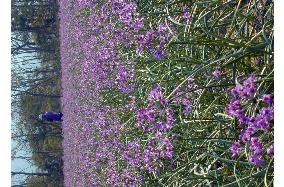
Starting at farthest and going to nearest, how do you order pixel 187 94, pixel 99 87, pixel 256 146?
pixel 99 87 → pixel 187 94 → pixel 256 146

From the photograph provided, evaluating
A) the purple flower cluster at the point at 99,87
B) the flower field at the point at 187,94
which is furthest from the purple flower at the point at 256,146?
the purple flower cluster at the point at 99,87

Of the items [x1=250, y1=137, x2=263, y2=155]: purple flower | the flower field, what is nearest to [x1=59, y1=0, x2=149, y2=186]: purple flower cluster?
the flower field

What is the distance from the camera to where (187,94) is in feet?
10.9

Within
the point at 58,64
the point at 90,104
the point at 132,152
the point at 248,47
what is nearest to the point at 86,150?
the point at 90,104

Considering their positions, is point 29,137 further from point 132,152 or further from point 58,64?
point 132,152

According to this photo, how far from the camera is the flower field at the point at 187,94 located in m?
2.32

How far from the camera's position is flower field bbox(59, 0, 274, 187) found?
2.32 metres

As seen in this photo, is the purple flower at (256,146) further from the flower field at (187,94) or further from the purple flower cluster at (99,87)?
the purple flower cluster at (99,87)

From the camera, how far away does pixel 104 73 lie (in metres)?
5.60

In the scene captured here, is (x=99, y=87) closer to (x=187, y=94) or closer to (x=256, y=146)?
(x=187, y=94)

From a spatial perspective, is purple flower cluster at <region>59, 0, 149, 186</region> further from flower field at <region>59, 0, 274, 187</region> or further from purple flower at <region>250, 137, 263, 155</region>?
purple flower at <region>250, 137, 263, 155</region>

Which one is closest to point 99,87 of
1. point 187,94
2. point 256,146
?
point 187,94

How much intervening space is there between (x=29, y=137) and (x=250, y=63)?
16.0 m
